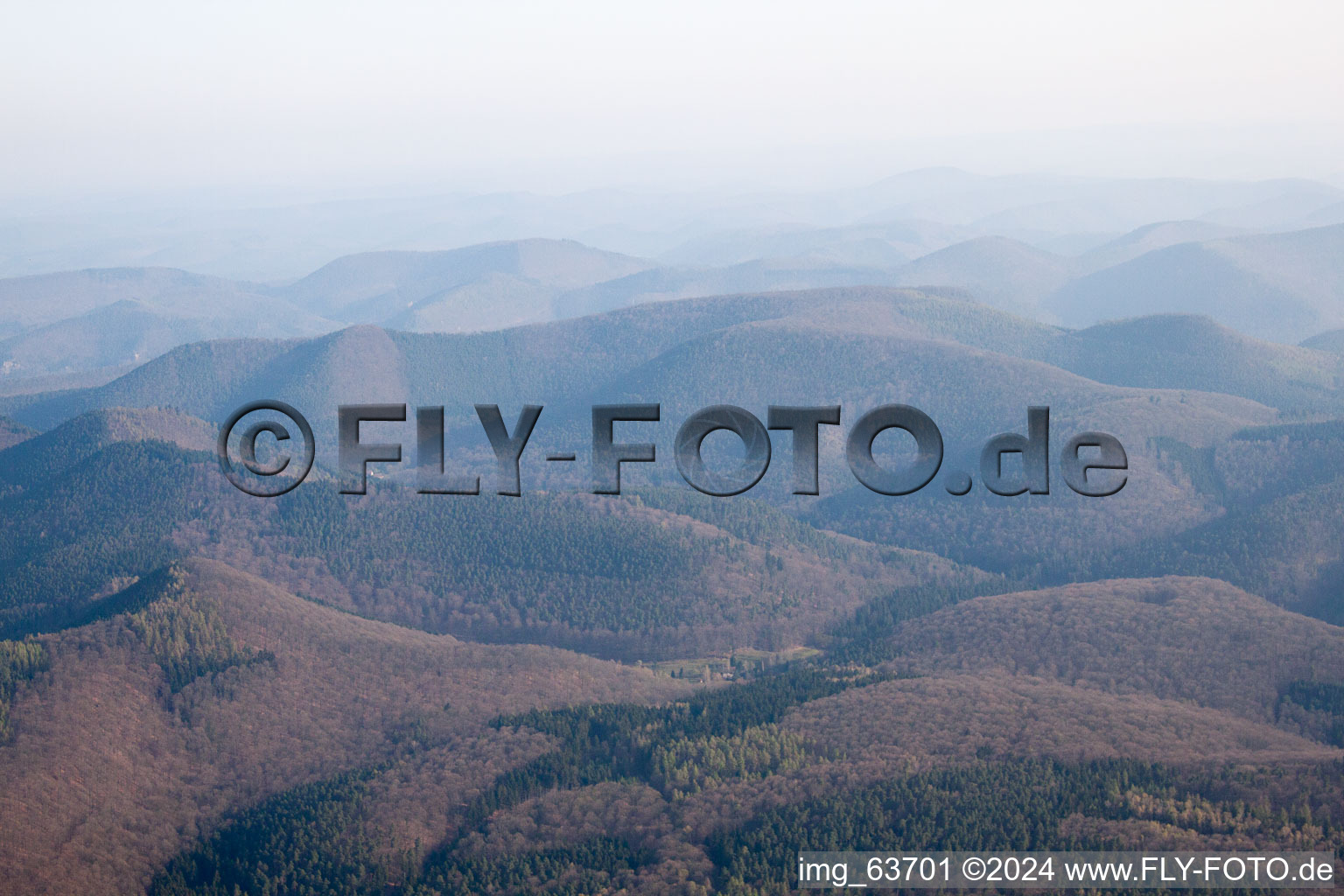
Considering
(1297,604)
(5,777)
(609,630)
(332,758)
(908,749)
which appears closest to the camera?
(5,777)

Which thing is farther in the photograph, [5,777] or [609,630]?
[609,630]

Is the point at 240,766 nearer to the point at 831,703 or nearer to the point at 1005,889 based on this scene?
the point at 831,703

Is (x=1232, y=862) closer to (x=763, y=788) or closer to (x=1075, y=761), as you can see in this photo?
(x=1075, y=761)

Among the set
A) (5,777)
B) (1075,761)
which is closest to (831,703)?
(1075,761)

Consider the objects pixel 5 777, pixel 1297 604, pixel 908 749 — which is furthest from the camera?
pixel 1297 604

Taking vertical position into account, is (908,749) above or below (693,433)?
below

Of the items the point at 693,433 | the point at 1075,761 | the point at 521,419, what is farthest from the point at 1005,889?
the point at 521,419

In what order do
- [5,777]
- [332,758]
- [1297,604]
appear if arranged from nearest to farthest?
[5,777], [332,758], [1297,604]

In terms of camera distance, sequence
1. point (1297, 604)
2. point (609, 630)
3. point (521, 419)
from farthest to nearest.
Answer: point (1297, 604)
point (609, 630)
point (521, 419)

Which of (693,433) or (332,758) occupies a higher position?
(693,433)
